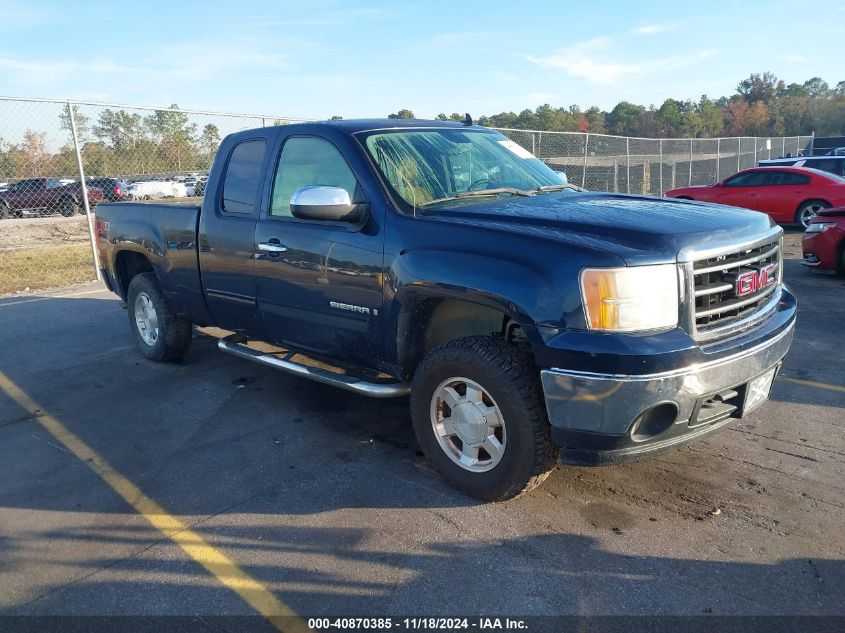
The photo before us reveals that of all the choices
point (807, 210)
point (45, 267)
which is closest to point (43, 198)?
point (45, 267)

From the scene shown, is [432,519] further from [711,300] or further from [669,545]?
[711,300]

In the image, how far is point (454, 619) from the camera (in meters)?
2.73

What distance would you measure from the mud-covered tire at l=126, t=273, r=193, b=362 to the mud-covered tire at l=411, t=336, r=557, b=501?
3148 millimetres

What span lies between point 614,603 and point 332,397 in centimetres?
296

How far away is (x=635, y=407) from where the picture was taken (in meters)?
3.00

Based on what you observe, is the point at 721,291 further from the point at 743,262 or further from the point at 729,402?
the point at 729,402

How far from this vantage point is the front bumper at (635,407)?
3.00 meters

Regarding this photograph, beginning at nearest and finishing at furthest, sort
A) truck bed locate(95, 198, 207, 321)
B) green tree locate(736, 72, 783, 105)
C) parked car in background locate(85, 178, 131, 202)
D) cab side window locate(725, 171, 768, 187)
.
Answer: truck bed locate(95, 198, 207, 321), parked car in background locate(85, 178, 131, 202), cab side window locate(725, 171, 768, 187), green tree locate(736, 72, 783, 105)

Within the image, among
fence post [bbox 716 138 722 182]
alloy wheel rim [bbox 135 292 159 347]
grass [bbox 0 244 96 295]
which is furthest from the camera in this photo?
fence post [bbox 716 138 722 182]

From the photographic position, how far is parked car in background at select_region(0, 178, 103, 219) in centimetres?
1310

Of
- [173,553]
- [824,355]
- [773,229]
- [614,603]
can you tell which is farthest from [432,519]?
[824,355]

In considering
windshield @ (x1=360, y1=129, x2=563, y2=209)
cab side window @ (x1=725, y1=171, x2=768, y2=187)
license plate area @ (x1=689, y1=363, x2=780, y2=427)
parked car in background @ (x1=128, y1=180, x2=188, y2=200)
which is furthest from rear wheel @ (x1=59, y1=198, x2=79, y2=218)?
license plate area @ (x1=689, y1=363, x2=780, y2=427)

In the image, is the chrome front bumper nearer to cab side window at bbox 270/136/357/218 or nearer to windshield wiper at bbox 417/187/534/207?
windshield wiper at bbox 417/187/534/207

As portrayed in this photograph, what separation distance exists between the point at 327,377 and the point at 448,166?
155cm
